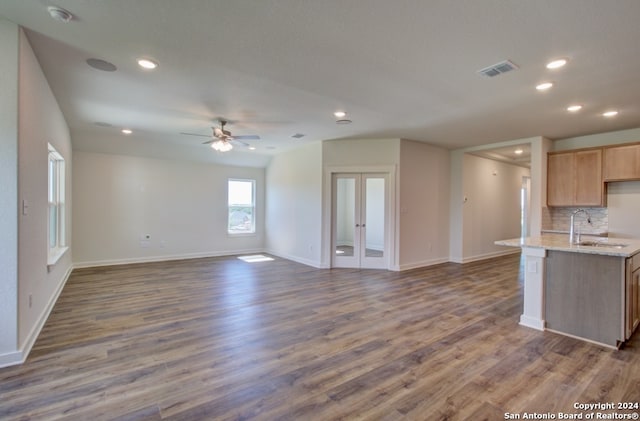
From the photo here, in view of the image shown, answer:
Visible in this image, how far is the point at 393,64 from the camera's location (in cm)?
302

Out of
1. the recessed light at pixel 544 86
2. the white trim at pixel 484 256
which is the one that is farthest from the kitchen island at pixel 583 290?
the white trim at pixel 484 256

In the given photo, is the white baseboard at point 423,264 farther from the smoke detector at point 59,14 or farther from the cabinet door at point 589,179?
the smoke detector at point 59,14

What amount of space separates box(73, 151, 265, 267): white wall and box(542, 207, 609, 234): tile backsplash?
6.79m

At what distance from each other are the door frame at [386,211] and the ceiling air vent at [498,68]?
3257mm

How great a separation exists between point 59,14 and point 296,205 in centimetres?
546

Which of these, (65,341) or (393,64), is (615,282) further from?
(65,341)

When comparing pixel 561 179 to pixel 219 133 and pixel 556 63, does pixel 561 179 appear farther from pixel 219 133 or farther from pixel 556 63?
pixel 219 133

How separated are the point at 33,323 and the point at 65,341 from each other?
348 mm

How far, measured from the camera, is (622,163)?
5160 mm

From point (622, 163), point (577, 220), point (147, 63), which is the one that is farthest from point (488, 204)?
point (147, 63)

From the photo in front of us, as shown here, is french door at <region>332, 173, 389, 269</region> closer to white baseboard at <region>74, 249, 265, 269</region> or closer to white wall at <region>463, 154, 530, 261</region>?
white wall at <region>463, 154, 530, 261</region>

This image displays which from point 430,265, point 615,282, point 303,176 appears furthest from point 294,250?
point 615,282

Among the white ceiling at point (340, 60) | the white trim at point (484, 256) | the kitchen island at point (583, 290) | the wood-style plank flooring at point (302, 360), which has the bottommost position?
the wood-style plank flooring at point (302, 360)

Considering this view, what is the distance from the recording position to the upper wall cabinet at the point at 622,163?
5031 millimetres
